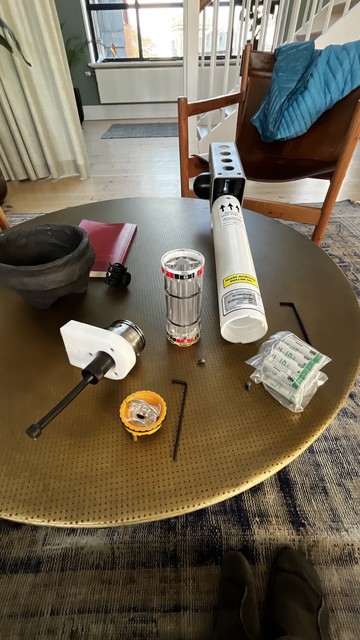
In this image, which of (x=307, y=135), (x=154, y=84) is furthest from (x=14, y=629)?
(x=154, y=84)

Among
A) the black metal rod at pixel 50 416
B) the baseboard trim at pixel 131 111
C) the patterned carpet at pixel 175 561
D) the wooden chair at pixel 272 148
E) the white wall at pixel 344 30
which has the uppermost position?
the white wall at pixel 344 30

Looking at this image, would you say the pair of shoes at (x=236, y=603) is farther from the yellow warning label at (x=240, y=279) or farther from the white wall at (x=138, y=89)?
the white wall at (x=138, y=89)

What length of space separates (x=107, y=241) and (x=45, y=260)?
205 mm

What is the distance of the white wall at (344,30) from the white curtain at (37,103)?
172cm

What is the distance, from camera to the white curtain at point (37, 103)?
2.06 meters

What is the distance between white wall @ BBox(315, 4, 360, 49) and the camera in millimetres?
2050

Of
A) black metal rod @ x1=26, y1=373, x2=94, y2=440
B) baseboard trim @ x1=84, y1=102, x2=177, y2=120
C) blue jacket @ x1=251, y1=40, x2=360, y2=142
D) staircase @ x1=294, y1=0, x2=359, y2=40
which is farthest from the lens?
baseboard trim @ x1=84, y1=102, x2=177, y2=120

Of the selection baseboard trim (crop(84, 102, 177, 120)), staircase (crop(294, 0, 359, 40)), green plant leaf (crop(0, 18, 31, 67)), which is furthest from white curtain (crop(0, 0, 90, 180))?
baseboard trim (crop(84, 102, 177, 120))

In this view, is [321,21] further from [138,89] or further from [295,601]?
[295,601]

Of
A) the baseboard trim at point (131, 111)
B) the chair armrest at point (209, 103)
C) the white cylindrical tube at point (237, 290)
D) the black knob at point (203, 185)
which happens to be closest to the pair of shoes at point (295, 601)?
the white cylindrical tube at point (237, 290)

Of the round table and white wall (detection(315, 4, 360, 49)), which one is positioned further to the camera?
white wall (detection(315, 4, 360, 49))

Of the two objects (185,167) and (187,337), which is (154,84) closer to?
(185,167)

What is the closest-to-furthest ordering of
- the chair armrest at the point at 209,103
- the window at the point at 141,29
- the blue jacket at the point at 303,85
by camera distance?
the chair armrest at the point at 209,103, the blue jacket at the point at 303,85, the window at the point at 141,29

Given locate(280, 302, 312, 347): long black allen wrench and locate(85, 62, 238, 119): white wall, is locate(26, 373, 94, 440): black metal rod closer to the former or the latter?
locate(280, 302, 312, 347): long black allen wrench
